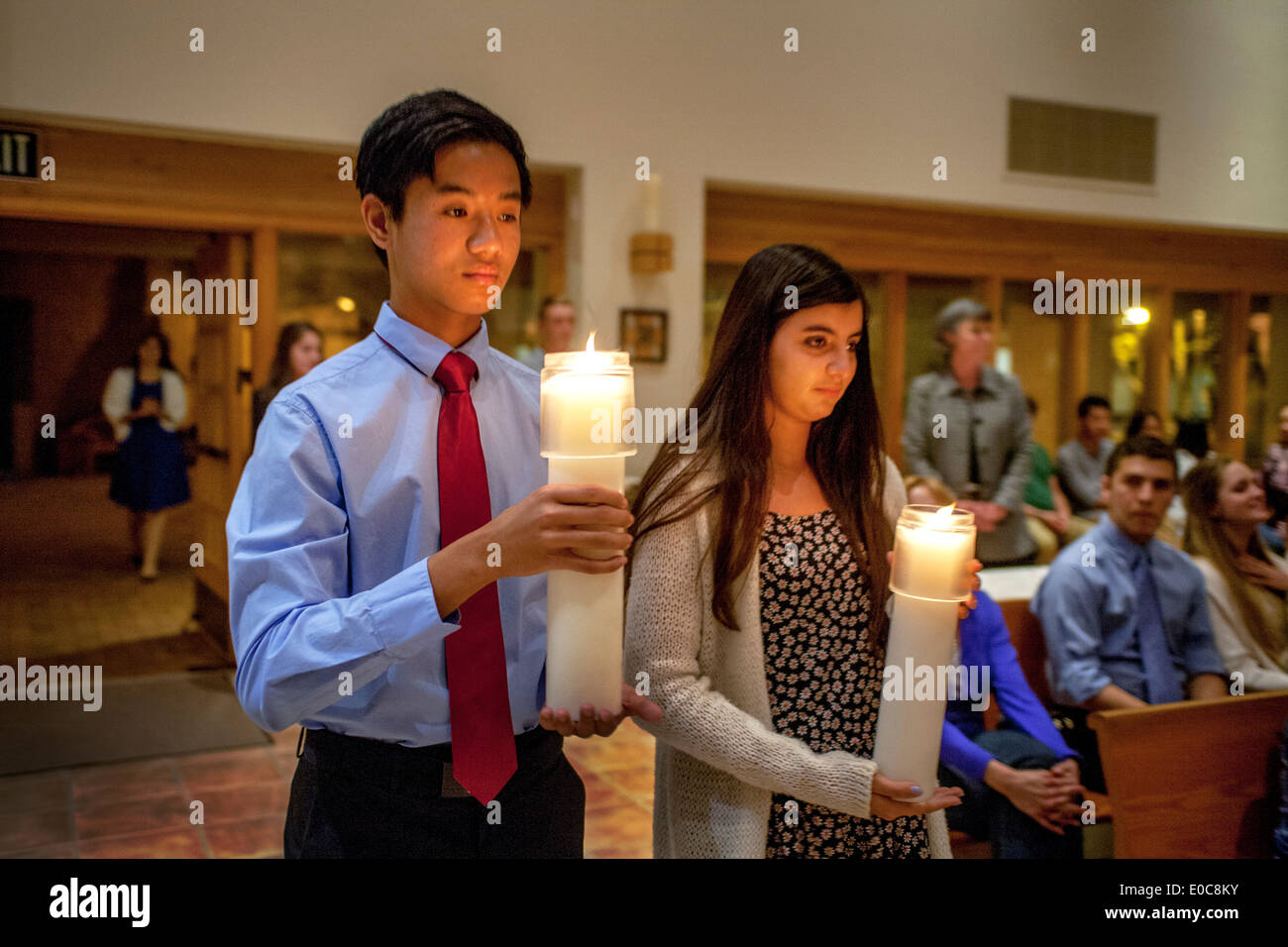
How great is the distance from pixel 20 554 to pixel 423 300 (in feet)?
23.6

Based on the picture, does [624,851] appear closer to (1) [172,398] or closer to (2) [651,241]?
(2) [651,241]

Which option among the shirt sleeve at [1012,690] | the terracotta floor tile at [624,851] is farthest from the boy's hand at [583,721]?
the terracotta floor tile at [624,851]

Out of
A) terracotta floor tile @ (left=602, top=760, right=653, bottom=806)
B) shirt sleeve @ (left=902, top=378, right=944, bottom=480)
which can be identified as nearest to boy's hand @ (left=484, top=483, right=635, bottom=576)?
terracotta floor tile @ (left=602, top=760, right=653, bottom=806)

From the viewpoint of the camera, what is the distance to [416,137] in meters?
0.98

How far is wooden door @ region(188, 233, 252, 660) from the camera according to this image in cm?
442

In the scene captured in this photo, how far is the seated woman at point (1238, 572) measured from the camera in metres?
2.53

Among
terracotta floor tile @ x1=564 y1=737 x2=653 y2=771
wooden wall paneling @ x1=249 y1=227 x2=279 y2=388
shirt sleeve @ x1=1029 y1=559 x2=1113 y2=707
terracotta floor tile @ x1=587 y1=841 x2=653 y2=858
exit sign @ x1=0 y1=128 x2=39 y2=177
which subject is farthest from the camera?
wooden wall paneling @ x1=249 y1=227 x2=279 y2=388

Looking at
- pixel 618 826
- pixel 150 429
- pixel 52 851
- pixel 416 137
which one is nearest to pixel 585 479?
pixel 416 137

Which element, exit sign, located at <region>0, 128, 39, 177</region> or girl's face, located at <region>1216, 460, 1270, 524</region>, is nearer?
girl's face, located at <region>1216, 460, 1270, 524</region>

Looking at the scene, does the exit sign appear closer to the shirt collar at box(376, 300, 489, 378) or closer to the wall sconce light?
the wall sconce light

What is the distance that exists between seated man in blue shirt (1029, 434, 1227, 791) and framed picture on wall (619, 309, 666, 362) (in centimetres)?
255

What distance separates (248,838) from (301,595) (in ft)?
7.27
